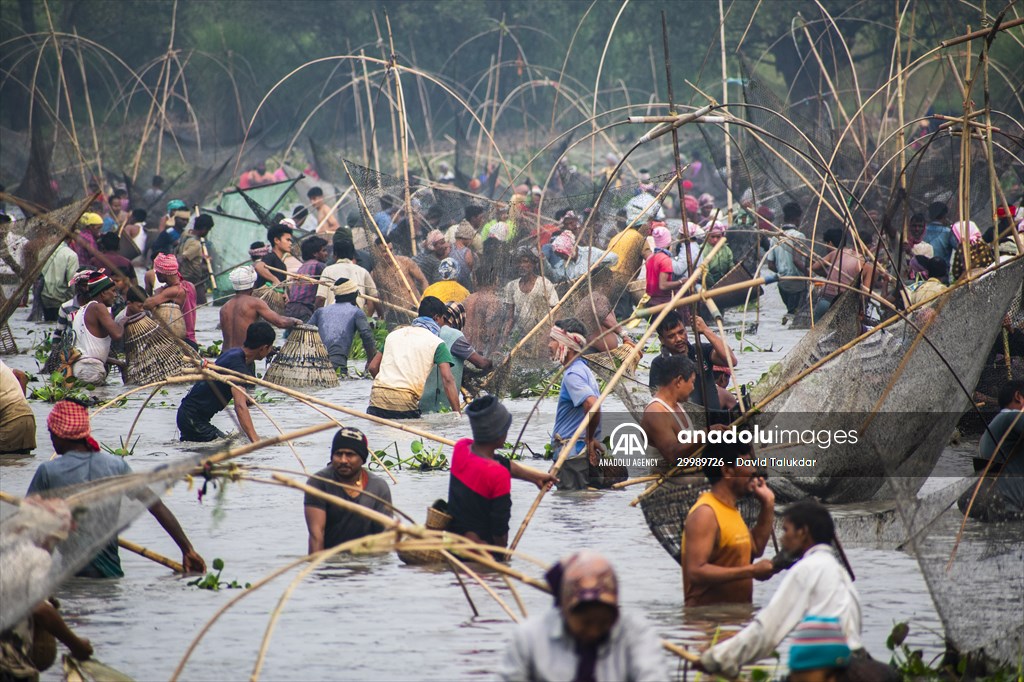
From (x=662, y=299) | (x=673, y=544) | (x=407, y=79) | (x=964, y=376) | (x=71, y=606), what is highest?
(x=407, y=79)

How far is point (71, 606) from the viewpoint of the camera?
6812 millimetres

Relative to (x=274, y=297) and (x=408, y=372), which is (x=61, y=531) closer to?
(x=408, y=372)

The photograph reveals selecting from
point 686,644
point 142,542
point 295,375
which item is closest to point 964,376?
point 686,644

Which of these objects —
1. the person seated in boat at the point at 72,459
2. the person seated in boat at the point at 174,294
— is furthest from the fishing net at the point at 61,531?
the person seated in boat at the point at 174,294

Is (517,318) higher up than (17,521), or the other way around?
(517,318)

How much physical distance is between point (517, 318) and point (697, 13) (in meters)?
28.4

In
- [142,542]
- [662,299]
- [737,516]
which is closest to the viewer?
[737,516]

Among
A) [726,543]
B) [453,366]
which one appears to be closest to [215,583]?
[726,543]

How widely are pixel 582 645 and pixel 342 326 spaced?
1014cm

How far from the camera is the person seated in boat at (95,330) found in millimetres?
12438

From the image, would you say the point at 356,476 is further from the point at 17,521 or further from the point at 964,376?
the point at 964,376

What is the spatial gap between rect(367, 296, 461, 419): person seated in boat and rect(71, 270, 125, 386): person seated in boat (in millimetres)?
2904

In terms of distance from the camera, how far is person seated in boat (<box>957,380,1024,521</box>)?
21.7 ft

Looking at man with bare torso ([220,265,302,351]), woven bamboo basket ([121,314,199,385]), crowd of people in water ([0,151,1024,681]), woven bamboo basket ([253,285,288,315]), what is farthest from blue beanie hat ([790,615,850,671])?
woven bamboo basket ([253,285,288,315])
